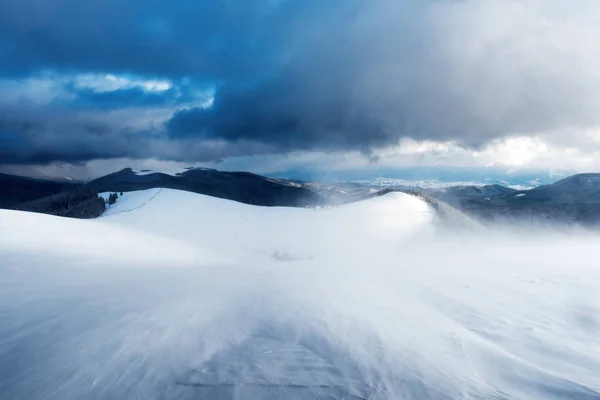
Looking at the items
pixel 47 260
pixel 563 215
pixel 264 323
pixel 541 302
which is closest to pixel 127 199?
pixel 47 260

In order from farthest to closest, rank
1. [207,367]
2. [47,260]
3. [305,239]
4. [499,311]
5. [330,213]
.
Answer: [330,213], [305,239], [47,260], [499,311], [207,367]

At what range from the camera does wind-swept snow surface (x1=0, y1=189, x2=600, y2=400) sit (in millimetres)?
5949

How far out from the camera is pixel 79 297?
938 cm

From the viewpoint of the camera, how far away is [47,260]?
1247cm

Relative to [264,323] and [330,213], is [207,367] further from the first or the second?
[330,213]

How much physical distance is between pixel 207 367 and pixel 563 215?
10093 centimetres

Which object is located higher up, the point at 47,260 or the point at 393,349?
the point at 47,260

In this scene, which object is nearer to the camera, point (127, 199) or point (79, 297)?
point (79, 297)

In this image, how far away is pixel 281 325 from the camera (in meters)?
7.73

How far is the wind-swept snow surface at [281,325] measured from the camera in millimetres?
5949

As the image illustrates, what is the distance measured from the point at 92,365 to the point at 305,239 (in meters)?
18.3

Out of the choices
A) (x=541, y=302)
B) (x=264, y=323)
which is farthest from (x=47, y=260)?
(x=541, y=302)

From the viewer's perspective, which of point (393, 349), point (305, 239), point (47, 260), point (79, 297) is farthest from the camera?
point (305, 239)

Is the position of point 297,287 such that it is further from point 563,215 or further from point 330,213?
point 563,215
